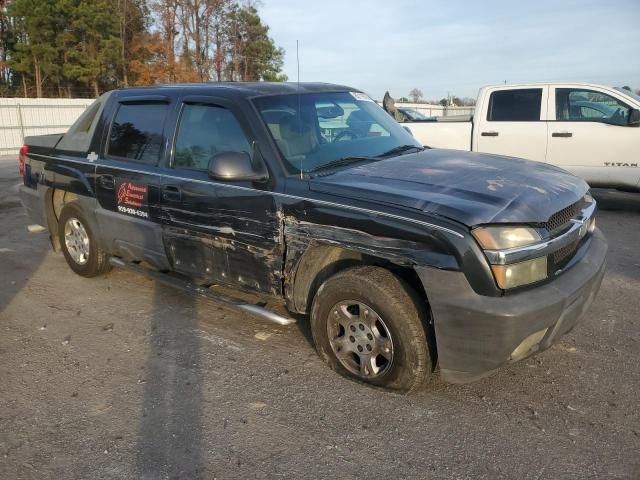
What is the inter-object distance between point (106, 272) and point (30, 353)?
1688mm

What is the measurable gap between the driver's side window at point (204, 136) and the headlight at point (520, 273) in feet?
6.04

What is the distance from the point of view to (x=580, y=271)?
10.4ft

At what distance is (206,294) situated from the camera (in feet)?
13.5

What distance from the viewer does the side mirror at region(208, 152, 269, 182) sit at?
134 inches

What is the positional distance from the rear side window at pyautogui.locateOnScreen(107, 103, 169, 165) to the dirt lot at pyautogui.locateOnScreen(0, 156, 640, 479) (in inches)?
52.5

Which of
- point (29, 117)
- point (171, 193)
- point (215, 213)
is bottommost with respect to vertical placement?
point (215, 213)

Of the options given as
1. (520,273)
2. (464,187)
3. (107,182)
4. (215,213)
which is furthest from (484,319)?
(107,182)

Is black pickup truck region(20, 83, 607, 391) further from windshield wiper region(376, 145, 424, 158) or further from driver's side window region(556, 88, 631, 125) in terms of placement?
A: driver's side window region(556, 88, 631, 125)

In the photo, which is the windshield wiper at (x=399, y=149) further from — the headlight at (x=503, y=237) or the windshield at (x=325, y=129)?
the headlight at (x=503, y=237)

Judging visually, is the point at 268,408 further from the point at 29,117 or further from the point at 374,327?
the point at 29,117

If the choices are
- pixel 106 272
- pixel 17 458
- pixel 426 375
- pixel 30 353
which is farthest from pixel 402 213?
pixel 106 272

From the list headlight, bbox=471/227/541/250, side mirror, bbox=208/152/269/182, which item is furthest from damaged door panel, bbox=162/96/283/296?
headlight, bbox=471/227/541/250

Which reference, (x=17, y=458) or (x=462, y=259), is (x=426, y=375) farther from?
(x=17, y=458)

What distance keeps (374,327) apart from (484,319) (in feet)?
2.29
